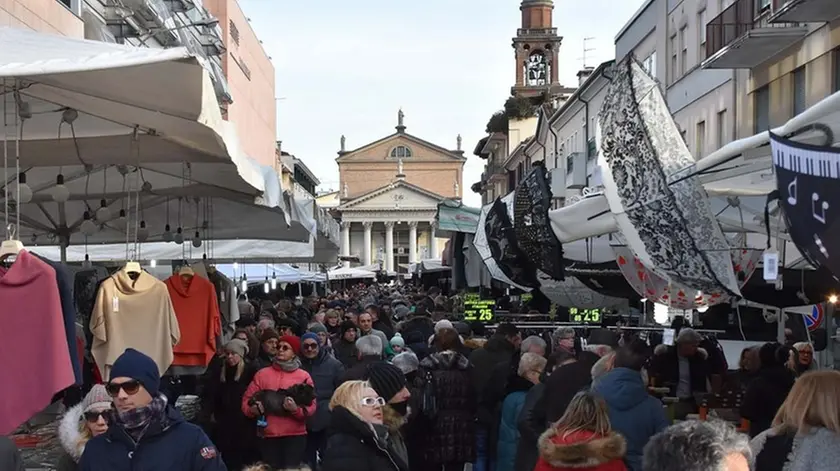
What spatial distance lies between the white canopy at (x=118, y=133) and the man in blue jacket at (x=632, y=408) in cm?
269

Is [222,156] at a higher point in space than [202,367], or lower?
higher

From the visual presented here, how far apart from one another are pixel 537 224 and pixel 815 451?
410 centimetres

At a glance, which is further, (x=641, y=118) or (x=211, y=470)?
(x=641, y=118)

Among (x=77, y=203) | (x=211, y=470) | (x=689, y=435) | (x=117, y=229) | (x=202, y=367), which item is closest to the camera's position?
(x=689, y=435)

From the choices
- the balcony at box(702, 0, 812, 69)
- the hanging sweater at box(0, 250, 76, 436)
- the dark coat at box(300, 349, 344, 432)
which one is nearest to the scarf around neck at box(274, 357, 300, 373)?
the dark coat at box(300, 349, 344, 432)

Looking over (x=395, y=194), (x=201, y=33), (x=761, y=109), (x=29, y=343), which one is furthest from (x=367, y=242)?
(x=29, y=343)

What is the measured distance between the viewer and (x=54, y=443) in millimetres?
6887

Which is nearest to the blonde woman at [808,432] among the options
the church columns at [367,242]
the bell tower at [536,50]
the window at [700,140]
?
the window at [700,140]

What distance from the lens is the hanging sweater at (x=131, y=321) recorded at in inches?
260

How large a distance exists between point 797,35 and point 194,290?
46.3 feet

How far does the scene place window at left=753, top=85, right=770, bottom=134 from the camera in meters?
20.8

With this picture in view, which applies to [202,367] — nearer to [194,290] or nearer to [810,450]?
[194,290]

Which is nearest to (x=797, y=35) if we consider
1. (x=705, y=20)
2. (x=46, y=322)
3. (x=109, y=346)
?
(x=705, y=20)

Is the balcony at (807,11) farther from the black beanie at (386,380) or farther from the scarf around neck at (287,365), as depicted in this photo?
the black beanie at (386,380)
